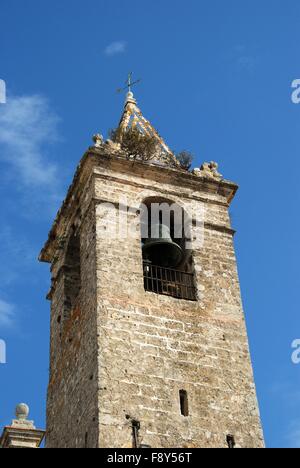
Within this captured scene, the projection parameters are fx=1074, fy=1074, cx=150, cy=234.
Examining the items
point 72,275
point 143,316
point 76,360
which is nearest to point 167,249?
point 72,275

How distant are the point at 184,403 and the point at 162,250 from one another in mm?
3028

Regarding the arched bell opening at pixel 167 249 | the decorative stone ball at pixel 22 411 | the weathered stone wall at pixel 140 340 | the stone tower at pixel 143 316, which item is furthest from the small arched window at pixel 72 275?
the decorative stone ball at pixel 22 411

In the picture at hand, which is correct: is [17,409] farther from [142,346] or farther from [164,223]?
[164,223]

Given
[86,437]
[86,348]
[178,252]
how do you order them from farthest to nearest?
[178,252] → [86,348] → [86,437]

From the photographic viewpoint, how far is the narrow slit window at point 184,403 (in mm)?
14420

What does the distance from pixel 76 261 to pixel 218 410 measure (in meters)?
4.02

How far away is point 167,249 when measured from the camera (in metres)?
16.8

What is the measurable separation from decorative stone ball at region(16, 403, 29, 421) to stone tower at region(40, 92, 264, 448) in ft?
2.12

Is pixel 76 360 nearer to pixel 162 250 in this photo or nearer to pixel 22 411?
pixel 22 411

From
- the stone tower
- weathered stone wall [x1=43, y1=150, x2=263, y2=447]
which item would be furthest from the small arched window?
weathered stone wall [x1=43, y1=150, x2=263, y2=447]

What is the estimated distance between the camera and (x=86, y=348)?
587 inches

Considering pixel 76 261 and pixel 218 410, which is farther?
pixel 76 261

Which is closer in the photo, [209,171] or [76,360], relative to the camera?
[76,360]

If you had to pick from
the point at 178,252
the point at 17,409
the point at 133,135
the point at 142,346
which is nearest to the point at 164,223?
the point at 178,252
